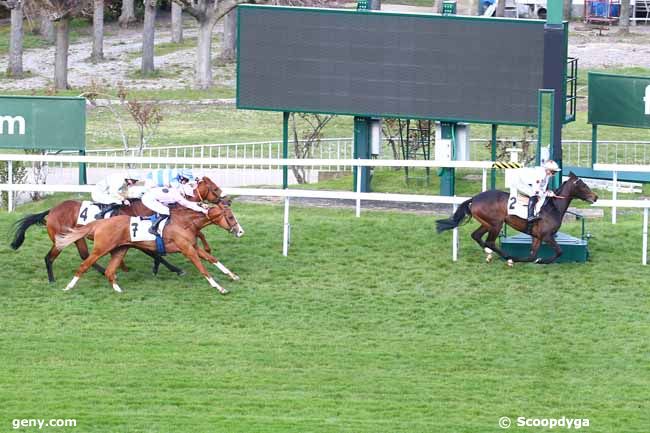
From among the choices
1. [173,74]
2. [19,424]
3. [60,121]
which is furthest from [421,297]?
[173,74]

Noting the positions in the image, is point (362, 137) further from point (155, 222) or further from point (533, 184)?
point (155, 222)

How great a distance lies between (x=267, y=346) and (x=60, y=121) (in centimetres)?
635

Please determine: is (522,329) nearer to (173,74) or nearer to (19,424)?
(19,424)

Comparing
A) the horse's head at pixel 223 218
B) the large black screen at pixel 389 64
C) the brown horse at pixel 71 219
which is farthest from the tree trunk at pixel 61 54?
the horse's head at pixel 223 218

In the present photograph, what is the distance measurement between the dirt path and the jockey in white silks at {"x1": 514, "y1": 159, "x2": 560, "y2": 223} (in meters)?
19.3

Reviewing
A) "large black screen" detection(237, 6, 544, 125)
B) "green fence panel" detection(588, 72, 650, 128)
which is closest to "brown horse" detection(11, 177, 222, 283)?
"large black screen" detection(237, 6, 544, 125)

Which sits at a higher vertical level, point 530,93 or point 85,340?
point 530,93

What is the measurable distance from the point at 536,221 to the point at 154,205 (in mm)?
3395

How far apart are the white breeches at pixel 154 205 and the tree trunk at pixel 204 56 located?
697 inches

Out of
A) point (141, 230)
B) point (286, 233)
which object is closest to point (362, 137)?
point (286, 233)

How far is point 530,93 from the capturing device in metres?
16.8

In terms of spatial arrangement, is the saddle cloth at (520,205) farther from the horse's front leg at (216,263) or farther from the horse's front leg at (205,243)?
the horse's front leg at (205,243)

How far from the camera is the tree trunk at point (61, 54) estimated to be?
31.0 m

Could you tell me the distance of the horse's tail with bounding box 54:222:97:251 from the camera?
43.8 feet
